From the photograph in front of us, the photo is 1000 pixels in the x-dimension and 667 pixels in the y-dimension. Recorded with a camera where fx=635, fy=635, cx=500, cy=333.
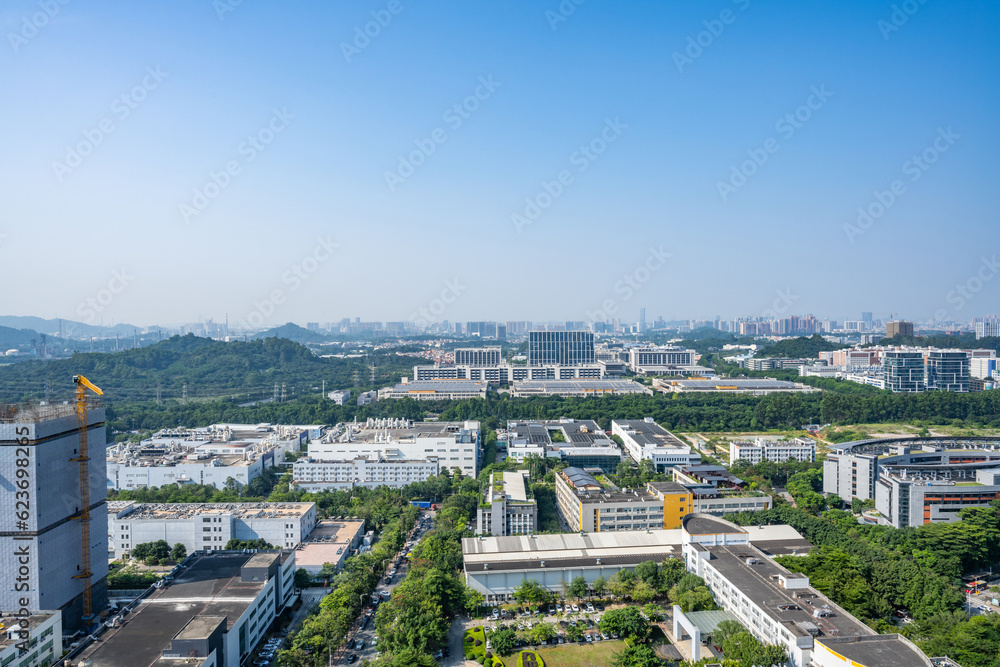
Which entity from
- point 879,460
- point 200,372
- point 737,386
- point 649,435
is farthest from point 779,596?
point 200,372

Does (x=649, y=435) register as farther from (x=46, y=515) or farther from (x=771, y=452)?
(x=46, y=515)

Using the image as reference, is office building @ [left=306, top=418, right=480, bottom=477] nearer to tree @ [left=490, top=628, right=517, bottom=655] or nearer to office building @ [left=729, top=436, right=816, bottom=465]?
office building @ [left=729, top=436, right=816, bottom=465]

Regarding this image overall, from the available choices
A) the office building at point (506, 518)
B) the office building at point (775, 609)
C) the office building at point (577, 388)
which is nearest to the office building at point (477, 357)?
the office building at point (577, 388)

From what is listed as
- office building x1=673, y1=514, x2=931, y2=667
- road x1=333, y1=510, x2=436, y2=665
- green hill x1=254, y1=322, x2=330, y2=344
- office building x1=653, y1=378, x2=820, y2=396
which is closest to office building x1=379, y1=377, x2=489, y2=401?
office building x1=653, y1=378, x2=820, y2=396

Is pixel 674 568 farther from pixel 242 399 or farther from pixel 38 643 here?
pixel 242 399

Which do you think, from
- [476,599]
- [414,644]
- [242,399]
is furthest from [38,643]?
[242,399]
